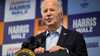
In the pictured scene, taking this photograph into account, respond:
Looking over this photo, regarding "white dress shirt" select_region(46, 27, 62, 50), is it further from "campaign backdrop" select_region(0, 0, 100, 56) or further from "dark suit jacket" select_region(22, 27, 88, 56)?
"campaign backdrop" select_region(0, 0, 100, 56)

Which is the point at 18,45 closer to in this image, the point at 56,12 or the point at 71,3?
the point at 71,3

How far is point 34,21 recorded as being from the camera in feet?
9.48

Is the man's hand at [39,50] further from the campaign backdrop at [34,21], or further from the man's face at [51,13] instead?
the campaign backdrop at [34,21]

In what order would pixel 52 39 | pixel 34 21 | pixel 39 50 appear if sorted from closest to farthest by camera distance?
pixel 39 50
pixel 52 39
pixel 34 21

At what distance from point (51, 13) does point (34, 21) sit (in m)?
0.91

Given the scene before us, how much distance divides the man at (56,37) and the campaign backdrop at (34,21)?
0.53 metres

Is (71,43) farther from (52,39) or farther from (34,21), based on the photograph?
(34,21)

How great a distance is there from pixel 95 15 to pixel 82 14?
0.12 m

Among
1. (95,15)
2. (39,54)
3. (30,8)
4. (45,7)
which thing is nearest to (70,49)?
(39,54)

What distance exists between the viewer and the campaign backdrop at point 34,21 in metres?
2.51

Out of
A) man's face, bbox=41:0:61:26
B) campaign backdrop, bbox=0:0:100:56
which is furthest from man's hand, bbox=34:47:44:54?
campaign backdrop, bbox=0:0:100:56

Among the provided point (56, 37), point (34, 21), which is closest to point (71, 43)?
point (56, 37)

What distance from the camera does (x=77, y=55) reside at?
190cm

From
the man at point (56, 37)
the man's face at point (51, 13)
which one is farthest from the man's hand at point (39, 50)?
the man's face at point (51, 13)
